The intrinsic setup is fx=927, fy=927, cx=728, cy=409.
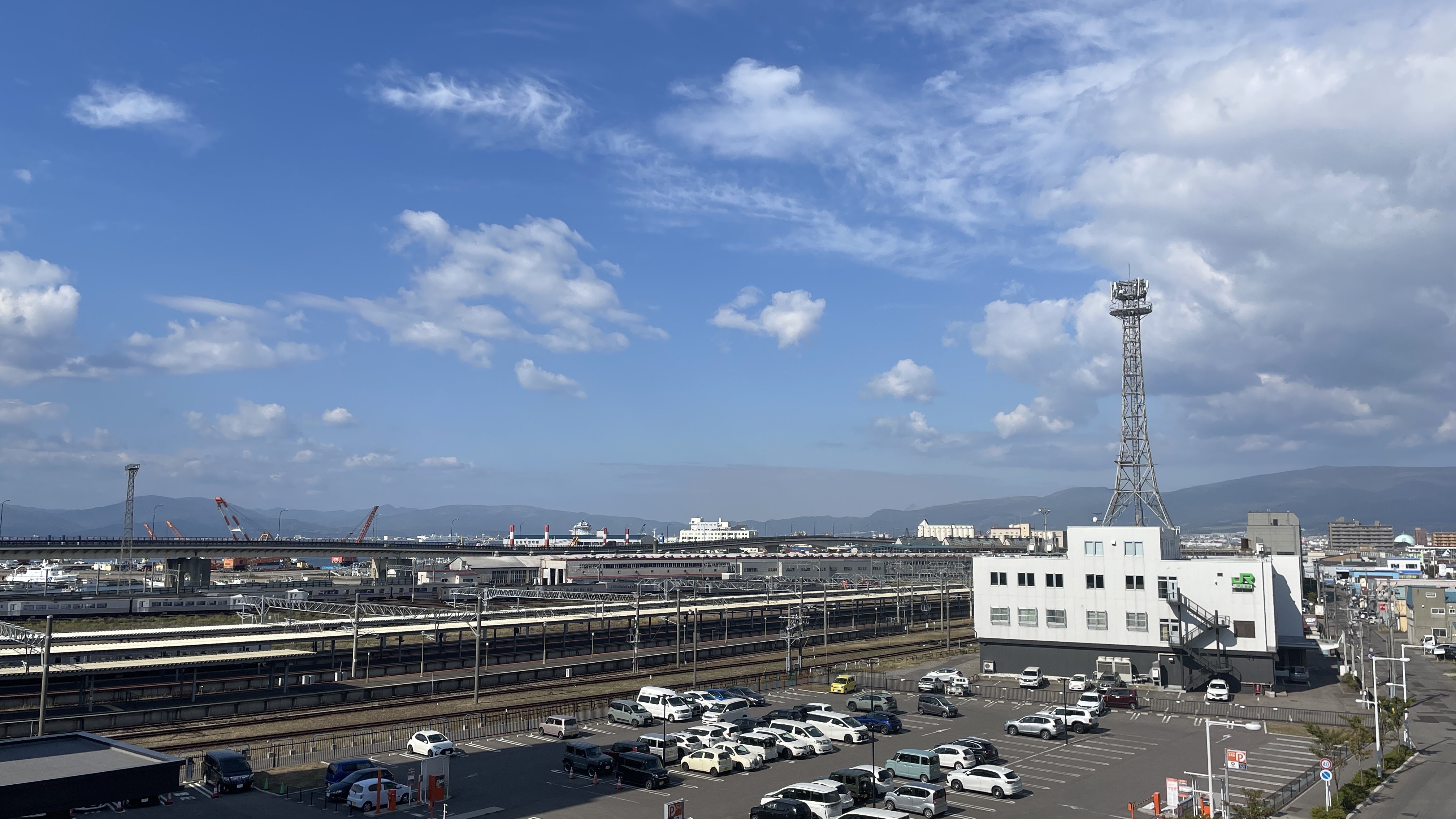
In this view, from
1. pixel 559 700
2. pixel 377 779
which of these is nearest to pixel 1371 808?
pixel 377 779

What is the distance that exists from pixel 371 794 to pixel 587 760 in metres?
8.21

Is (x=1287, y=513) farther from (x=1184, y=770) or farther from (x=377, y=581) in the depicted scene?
(x=377, y=581)

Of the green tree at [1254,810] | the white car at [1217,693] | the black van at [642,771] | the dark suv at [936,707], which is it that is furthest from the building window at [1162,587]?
the black van at [642,771]

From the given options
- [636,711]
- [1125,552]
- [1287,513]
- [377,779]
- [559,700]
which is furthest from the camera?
[1287,513]

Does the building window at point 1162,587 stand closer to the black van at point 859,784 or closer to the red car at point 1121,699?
the red car at point 1121,699

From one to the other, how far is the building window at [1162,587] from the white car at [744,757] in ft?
119

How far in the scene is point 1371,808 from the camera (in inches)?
1242

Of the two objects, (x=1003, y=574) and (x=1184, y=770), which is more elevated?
(x=1003, y=574)

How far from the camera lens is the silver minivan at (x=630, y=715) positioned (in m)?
46.3

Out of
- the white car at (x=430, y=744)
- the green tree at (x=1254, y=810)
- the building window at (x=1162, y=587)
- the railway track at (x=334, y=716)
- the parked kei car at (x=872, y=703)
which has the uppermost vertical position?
the building window at (x=1162, y=587)

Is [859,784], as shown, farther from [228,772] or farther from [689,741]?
[228,772]

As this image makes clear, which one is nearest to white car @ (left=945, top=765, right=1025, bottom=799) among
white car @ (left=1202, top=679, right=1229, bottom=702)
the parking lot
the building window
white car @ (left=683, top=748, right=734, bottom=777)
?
the parking lot

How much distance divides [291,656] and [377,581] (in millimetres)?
99465

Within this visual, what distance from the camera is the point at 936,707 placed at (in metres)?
49.6
